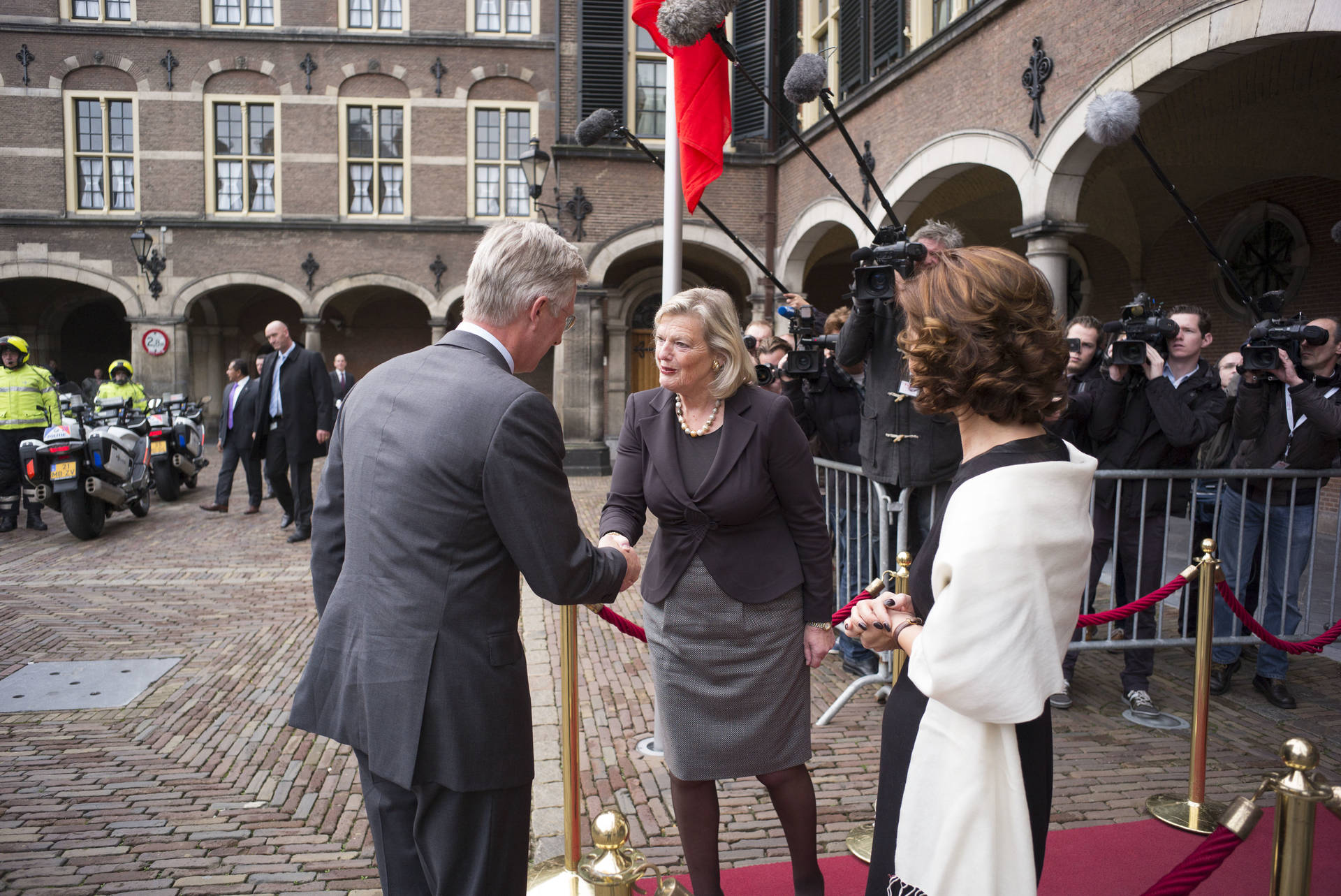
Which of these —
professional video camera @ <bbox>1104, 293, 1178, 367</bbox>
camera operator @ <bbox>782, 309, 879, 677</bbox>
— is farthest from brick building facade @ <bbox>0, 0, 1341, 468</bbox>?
camera operator @ <bbox>782, 309, 879, 677</bbox>

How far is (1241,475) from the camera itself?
4.16 m

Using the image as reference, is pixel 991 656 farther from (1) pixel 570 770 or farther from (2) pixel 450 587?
(1) pixel 570 770

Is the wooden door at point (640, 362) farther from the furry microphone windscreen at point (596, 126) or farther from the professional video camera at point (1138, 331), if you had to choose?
the professional video camera at point (1138, 331)

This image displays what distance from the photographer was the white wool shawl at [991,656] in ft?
4.70

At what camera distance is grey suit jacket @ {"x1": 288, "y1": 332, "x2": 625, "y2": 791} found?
1668mm

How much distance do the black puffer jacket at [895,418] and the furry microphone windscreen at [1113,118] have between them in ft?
5.33

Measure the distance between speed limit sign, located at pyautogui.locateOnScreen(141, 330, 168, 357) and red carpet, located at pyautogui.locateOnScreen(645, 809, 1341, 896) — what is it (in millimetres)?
19226

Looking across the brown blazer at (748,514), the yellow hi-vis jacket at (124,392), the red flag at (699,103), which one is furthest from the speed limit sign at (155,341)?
the brown blazer at (748,514)

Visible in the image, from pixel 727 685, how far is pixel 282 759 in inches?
91.3

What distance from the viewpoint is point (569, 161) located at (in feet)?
46.7

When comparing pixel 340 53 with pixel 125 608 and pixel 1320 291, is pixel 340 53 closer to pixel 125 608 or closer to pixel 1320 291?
pixel 125 608

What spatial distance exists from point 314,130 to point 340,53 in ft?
5.54

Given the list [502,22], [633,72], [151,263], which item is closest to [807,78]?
[633,72]

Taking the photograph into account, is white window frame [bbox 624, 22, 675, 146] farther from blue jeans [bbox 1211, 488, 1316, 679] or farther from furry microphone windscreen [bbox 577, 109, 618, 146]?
blue jeans [bbox 1211, 488, 1316, 679]
